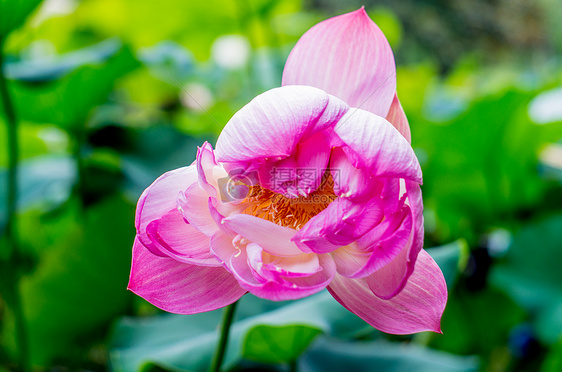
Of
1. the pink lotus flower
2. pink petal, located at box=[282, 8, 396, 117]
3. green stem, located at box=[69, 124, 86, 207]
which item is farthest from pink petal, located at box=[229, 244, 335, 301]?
green stem, located at box=[69, 124, 86, 207]

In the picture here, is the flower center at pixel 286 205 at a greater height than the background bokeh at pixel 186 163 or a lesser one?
greater

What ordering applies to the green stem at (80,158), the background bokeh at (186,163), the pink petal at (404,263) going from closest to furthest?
the pink petal at (404,263) → the background bokeh at (186,163) → the green stem at (80,158)

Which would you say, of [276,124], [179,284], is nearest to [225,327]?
[179,284]

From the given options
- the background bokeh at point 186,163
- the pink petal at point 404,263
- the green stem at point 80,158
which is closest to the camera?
the pink petal at point 404,263

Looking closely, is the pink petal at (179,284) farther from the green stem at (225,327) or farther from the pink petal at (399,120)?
the pink petal at (399,120)

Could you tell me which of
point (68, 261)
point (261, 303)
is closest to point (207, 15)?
point (68, 261)

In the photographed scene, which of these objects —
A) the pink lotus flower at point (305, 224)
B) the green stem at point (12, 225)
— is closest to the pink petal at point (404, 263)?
the pink lotus flower at point (305, 224)

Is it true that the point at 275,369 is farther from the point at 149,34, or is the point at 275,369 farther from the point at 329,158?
the point at 149,34

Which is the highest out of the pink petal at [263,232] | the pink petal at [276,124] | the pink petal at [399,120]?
the pink petal at [276,124]

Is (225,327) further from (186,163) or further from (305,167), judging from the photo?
(186,163)
